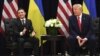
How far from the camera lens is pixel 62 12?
10781 mm

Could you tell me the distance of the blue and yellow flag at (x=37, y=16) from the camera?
10.6m

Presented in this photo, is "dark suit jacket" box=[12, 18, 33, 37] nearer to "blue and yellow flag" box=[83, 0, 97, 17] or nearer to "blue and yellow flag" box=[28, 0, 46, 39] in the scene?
"blue and yellow flag" box=[28, 0, 46, 39]

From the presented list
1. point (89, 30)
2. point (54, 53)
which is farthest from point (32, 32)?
point (89, 30)

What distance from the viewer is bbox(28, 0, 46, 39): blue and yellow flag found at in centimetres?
1065

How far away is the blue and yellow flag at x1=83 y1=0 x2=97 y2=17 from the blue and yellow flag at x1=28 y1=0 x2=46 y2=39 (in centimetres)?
116

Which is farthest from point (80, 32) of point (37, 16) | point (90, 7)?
point (37, 16)

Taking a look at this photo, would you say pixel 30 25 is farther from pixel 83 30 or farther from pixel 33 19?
pixel 83 30

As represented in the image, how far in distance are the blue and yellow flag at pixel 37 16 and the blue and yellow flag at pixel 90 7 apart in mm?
1164

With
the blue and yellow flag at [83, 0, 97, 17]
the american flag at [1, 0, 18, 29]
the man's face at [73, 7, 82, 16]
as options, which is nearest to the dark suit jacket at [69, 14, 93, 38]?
the man's face at [73, 7, 82, 16]

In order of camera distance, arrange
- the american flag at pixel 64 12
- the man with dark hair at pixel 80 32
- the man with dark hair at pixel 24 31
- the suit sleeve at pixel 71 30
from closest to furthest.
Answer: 1. the man with dark hair at pixel 80 32
2. the suit sleeve at pixel 71 30
3. the man with dark hair at pixel 24 31
4. the american flag at pixel 64 12

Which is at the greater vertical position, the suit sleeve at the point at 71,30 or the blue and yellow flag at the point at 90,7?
the blue and yellow flag at the point at 90,7

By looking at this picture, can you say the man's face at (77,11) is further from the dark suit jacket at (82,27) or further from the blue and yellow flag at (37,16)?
the blue and yellow flag at (37,16)

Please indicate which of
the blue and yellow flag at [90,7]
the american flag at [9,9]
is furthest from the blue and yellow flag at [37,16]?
the blue and yellow flag at [90,7]

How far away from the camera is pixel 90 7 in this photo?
420 inches
